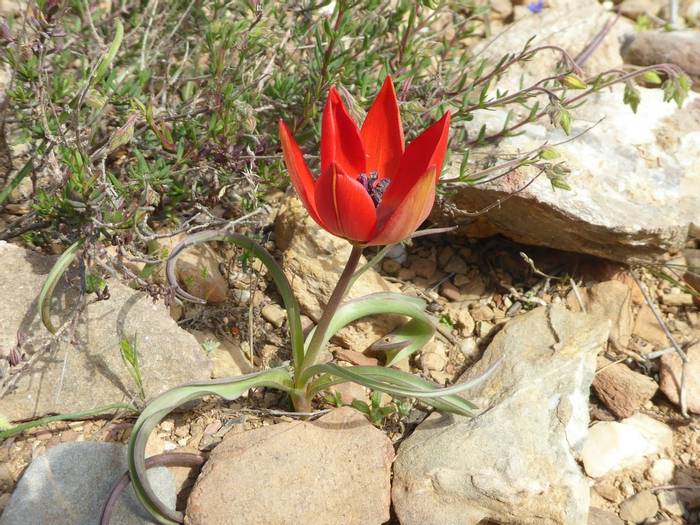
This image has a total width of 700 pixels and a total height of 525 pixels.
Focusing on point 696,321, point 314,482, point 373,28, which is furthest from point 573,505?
point 373,28

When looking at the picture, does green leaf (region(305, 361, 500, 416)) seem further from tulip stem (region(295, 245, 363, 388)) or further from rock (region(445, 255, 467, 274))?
rock (region(445, 255, 467, 274))

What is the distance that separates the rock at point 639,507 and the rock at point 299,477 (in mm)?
903

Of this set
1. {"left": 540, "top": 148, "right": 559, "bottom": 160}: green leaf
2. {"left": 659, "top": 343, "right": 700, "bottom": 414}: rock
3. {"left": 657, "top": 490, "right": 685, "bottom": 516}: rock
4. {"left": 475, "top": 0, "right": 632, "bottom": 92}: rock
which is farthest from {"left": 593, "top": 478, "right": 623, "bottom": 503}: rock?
{"left": 475, "top": 0, "right": 632, "bottom": 92}: rock

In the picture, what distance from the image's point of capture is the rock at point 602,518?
2453 mm

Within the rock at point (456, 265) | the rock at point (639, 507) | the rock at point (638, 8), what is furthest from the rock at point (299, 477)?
the rock at point (638, 8)

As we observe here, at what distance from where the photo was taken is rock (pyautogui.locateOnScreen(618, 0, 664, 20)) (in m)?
4.80

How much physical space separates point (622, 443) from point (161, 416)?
175 centimetres

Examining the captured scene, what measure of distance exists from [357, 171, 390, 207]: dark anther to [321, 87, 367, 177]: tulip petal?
0.05 metres

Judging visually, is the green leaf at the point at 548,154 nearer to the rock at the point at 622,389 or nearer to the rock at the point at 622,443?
the rock at the point at 622,389

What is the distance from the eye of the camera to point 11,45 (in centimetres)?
263

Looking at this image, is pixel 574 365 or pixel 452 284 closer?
pixel 574 365

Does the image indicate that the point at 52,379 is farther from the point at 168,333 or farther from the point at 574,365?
the point at 574,365

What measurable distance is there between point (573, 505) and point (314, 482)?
32.9 inches

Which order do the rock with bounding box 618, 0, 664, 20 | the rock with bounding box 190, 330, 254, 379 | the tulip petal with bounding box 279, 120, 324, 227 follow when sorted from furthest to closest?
the rock with bounding box 618, 0, 664, 20
the rock with bounding box 190, 330, 254, 379
the tulip petal with bounding box 279, 120, 324, 227
